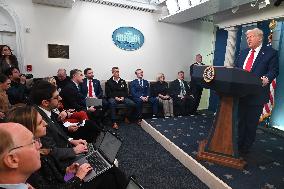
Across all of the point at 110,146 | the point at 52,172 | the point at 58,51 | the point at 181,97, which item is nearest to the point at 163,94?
the point at 181,97

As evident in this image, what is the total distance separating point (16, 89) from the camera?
13.3 feet

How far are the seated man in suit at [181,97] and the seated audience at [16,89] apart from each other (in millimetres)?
3295

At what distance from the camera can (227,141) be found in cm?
279

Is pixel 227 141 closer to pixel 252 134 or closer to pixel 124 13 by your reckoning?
pixel 252 134

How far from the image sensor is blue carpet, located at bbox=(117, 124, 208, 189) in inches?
103

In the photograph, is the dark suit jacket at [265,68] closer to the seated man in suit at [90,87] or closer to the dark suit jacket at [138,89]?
the dark suit jacket at [138,89]

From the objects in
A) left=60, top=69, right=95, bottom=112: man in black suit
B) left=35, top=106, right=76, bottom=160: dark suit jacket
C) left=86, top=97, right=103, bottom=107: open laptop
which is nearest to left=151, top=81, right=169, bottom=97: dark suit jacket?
left=86, top=97, right=103, bottom=107: open laptop

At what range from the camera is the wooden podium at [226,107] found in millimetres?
2512

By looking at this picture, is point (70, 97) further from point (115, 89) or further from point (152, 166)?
point (152, 166)

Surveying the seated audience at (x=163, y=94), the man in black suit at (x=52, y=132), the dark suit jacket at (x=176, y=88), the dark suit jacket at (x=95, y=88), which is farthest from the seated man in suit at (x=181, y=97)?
the man in black suit at (x=52, y=132)

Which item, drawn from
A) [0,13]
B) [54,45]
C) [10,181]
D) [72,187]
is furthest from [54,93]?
[0,13]

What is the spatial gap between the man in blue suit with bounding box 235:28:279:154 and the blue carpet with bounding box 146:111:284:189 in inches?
13.3

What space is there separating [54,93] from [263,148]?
3195mm

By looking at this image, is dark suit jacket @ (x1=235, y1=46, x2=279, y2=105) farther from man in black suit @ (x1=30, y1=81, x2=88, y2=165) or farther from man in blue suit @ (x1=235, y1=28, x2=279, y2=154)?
man in black suit @ (x1=30, y1=81, x2=88, y2=165)
